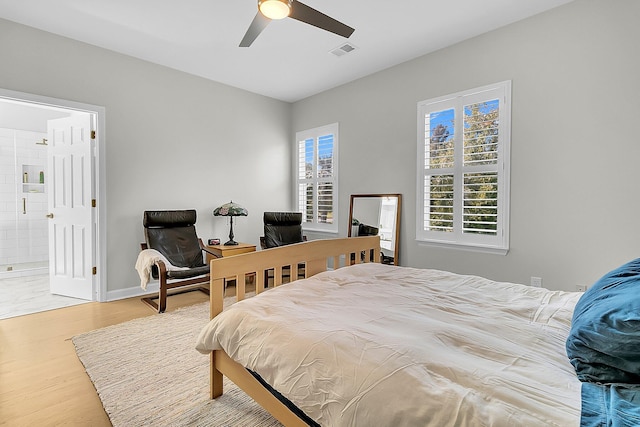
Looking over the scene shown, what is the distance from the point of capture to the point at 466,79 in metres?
3.38

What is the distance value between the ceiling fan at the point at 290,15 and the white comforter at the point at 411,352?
1.74 m

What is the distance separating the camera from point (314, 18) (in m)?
2.19

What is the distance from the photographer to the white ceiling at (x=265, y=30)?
9.14 feet

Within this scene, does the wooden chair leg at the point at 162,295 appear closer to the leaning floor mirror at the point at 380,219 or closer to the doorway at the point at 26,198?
the doorway at the point at 26,198

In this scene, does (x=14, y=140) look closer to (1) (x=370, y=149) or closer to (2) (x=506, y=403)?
(1) (x=370, y=149)

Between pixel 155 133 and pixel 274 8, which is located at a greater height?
pixel 274 8

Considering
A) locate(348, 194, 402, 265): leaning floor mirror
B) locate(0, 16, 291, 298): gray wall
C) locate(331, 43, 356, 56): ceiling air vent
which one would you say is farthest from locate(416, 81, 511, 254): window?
locate(0, 16, 291, 298): gray wall

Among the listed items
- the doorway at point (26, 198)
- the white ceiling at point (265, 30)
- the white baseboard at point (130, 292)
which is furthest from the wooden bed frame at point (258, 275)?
the doorway at point (26, 198)

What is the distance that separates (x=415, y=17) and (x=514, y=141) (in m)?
1.50

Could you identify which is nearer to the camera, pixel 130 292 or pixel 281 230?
pixel 130 292

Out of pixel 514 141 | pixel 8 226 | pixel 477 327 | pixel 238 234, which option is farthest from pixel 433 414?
pixel 8 226

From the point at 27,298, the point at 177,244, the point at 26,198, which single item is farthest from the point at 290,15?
the point at 26,198

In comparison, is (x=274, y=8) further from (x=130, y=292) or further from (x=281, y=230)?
(x=130, y=292)

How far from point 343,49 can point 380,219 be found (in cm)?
209
